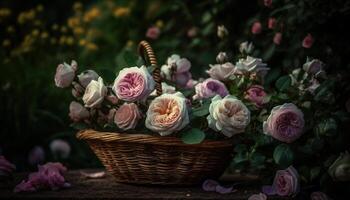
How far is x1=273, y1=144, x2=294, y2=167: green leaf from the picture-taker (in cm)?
171

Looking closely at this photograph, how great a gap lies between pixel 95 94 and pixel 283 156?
67cm

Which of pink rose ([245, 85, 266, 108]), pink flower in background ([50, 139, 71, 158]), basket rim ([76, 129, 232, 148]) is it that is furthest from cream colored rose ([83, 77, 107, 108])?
pink flower in background ([50, 139, 71, 158])

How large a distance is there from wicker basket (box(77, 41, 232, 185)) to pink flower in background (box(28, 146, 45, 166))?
110 cm

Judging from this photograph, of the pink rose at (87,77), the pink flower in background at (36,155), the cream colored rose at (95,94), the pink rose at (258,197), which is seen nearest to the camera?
the pink rose at (258,197)

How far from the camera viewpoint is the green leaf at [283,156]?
171 centimetres

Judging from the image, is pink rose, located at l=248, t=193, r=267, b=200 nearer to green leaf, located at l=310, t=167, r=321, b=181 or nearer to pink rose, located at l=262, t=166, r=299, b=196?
pink rose, located at l=262, t=166, r=299, b=196

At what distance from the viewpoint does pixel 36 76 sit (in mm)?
3252

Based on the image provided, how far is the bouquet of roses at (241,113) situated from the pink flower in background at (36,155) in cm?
107

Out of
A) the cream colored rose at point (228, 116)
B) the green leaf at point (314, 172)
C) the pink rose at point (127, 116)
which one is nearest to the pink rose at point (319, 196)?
the green leaf at point (314, 172)

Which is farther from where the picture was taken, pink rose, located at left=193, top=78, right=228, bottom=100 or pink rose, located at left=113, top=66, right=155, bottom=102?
pink rose, located at left=193, top=78, right=228, bottom=100

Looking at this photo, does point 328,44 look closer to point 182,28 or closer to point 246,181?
point 246,181

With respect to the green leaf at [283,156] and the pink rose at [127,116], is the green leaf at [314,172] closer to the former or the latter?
the green leaf at [283,156]

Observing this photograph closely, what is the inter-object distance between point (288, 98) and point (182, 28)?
69.8 inches

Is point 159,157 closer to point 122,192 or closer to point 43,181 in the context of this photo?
point 122,192
